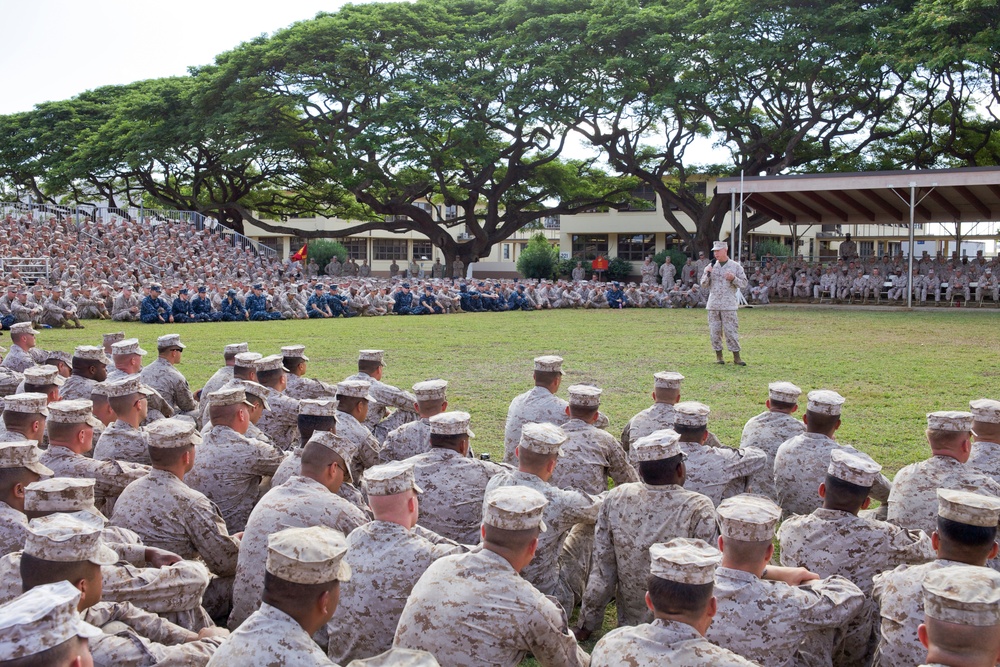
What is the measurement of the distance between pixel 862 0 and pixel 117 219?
25593 millimetres

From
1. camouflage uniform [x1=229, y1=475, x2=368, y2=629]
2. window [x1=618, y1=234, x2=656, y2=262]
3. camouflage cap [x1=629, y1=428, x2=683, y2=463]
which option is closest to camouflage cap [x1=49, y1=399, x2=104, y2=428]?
camouflage uniform [x1=229, y1=475, x2=368, y2=629]

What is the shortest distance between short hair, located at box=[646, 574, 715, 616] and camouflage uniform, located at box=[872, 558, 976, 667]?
1.01 metres

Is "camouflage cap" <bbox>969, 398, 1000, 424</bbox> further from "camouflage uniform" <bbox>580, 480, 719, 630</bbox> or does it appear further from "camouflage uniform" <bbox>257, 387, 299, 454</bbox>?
"camouflage uniform" <bbox>257, 387, 299, 454</bbox>

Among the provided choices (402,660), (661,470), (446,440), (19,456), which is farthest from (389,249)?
(402,660)

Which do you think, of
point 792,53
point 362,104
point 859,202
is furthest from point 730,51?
point 362,104

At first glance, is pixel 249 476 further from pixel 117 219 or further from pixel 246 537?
pixel 117 219

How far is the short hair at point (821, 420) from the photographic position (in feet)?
16.8

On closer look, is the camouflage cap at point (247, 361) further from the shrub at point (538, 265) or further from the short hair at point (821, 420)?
the shrub at point (538, 265)

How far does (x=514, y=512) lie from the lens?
2.98 meters

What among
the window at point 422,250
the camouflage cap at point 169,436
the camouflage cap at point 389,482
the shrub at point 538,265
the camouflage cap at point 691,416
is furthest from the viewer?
the window at point 422,250

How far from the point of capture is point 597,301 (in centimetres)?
2589

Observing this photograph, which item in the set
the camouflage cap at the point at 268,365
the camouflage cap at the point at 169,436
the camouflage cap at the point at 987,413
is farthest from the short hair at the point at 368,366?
the camouflage cap at the point at 987,413

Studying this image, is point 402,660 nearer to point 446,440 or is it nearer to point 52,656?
point 52,656

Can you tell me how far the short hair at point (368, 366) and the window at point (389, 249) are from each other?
51.7 m
